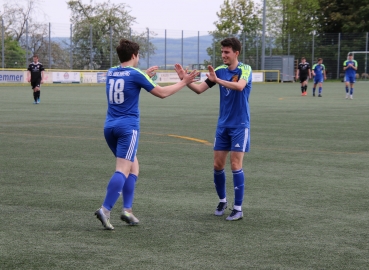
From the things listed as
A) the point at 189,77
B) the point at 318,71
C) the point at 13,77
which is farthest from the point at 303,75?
the point at 189,77

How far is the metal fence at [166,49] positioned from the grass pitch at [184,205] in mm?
35412

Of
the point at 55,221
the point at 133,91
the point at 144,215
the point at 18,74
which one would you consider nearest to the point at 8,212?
the point at 55,221

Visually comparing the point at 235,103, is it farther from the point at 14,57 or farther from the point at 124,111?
the point at 14,57

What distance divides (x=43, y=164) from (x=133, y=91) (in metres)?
4.66

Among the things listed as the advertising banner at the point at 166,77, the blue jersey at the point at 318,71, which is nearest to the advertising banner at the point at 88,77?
the advertising banner at the point at 166,77

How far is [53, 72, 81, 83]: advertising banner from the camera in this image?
50031mm

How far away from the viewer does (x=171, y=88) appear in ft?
23.3

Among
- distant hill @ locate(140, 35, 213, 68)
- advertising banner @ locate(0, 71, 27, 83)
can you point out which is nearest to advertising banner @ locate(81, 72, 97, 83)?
advertising banner @ locate(0, 71, 27, 83)

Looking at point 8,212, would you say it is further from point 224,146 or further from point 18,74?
point 18,74

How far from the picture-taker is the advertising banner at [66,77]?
50.0 metres

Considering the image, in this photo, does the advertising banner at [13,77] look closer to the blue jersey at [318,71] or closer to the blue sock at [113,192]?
the blue jersey at [318,71]

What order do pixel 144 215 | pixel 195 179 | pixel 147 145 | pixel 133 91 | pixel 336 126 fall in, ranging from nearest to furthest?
1. pixel 133 91
2. pixel 144 215
3. pixel 195 179
4. pixel 147 145
5. pixel 336 126

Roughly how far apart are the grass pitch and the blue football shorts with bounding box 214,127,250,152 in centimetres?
72

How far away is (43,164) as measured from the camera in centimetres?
1117
